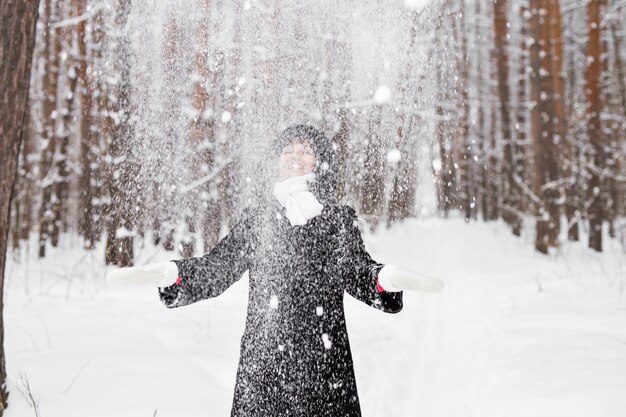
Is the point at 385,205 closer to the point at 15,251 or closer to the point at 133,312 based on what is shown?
the point at 133,312

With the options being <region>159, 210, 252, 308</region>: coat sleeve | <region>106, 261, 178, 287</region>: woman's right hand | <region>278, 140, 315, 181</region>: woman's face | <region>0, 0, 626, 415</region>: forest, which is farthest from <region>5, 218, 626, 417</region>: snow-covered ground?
<region>278, 140, 315, 181</region>: woman's face

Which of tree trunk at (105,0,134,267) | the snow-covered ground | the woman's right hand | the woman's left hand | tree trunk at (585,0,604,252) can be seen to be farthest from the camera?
tree trunk at (585,0,604,252)

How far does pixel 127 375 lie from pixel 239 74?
3.41m

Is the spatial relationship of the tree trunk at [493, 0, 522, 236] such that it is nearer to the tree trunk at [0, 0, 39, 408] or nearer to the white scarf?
the white scarf

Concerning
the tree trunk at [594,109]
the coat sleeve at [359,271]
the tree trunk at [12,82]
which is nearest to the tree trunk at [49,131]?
the tree trunk at [12,82]

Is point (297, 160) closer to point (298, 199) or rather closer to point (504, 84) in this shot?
point (298, 199)

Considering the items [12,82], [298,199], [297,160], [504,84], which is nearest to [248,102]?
[12,82]

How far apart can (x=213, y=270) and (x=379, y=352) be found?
309 centimetres

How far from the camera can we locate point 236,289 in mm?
7375

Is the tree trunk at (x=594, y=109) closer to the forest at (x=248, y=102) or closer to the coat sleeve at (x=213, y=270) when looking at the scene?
the forest at (x=248, y=102)

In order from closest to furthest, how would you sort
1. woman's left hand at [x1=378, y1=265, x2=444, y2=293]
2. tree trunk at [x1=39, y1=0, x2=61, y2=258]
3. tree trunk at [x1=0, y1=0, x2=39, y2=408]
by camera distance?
woman's left hand at [x1=378, y1=265, x2=444, y2=293] → tree trunk at [x1=0, y1=0, x2=39, y2=408] → tree trunk at [x1=39, y1=0, x2=61, y2=258]

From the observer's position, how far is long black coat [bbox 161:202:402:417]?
2.08 m

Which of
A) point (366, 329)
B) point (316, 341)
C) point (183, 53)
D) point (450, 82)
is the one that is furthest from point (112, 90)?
point (316, 341)

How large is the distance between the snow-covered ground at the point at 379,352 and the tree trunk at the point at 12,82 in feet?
3.43
